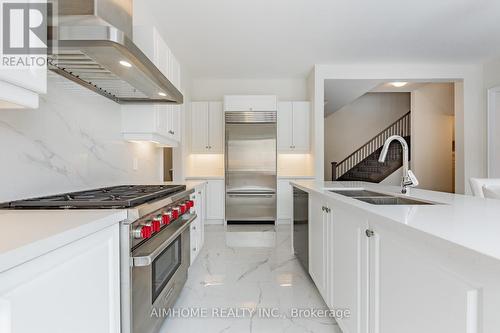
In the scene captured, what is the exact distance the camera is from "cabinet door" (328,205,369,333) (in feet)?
4.17

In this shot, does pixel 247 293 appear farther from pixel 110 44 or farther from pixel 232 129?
pixel 232 129

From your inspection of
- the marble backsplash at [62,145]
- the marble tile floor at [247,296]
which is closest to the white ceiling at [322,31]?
the marble backsplash at [62,145]

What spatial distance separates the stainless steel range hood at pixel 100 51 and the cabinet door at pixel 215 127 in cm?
317

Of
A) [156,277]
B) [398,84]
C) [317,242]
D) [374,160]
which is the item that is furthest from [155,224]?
[374,160]

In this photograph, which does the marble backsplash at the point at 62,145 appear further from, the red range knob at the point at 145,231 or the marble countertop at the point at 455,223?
the marble countertop at the point at 455,223

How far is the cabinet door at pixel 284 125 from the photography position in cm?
527

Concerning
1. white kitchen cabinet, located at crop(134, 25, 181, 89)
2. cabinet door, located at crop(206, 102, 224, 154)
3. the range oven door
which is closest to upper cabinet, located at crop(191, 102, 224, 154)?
cabinet door, located at crop(206, 102, 224, 154)

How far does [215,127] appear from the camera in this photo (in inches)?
211

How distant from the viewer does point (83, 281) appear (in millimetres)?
901

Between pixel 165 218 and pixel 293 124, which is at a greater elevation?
pixel 293 124

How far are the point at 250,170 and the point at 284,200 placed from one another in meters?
0.83

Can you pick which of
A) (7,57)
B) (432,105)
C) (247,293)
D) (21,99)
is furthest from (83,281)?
(432,105)

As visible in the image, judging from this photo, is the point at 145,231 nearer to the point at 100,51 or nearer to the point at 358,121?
the point at 100,51

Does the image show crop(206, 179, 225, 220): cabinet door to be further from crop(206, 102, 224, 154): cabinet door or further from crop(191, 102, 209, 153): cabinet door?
crop(191, 102, 209, 153): cabinet door
